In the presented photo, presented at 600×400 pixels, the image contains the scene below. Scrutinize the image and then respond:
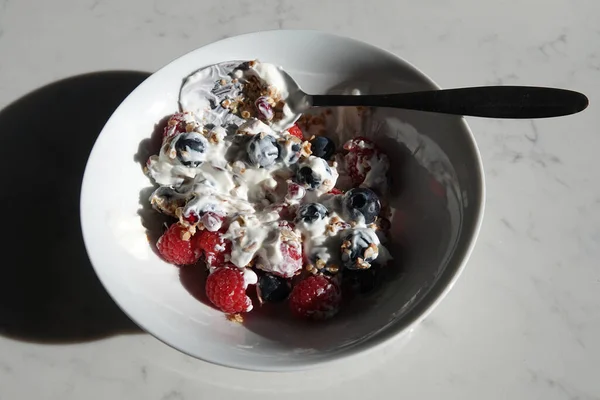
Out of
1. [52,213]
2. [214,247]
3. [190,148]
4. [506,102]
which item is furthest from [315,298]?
[52,213]

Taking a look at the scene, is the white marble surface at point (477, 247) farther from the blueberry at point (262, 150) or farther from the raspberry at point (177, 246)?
the blueberry at point (262, 150)

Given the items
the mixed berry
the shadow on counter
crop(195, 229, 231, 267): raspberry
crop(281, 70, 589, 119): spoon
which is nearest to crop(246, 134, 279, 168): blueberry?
the mixed berry

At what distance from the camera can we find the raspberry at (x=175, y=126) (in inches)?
37.9

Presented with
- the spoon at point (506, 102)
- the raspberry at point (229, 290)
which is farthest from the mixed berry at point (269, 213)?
the spoon at point (506, 102)

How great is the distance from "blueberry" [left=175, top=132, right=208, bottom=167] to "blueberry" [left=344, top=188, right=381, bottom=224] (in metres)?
0.24

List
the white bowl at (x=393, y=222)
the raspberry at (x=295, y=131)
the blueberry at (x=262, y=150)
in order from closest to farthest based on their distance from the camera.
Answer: the white bowl at (x=393, y=222)
the blueberry at (x=262, y=150)
the raspberry at (x=295, y=131)

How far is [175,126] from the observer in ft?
3.17

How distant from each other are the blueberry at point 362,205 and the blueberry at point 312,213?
39mm

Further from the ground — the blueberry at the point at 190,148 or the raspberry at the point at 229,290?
the blueberry at the point at 190,148

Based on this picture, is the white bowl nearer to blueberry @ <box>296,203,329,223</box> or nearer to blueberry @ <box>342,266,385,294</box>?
blueberry @ <box>342,266,385,294</box>

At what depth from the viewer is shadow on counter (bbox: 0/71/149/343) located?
1.00 meters

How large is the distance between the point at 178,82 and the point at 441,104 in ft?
1.45

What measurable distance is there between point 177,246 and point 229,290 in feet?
0.38

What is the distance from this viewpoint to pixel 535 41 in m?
1.22
